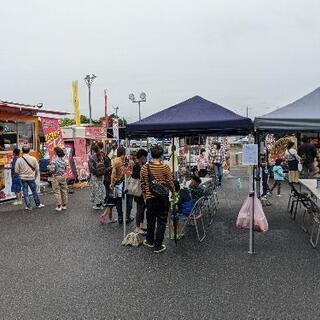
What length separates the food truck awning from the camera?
1225cm

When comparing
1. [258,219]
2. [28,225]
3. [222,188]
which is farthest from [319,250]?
[222,188]

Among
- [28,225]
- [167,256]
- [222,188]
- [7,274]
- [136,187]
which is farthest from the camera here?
[222,188]

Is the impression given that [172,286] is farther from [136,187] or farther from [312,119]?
[312,119]

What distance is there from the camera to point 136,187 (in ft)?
23.3

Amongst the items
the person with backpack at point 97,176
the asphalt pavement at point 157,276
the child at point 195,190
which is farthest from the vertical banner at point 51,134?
the child at point 195,190

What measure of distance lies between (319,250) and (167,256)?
2298 millimetres

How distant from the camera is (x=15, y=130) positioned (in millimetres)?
13359

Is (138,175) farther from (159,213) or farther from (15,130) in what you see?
(15,130)

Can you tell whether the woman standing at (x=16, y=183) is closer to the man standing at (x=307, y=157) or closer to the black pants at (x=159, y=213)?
the black pants at (x=159, y=213)

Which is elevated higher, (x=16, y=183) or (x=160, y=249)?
(x=16, y=183)

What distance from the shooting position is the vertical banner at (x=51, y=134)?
1351 centimetres

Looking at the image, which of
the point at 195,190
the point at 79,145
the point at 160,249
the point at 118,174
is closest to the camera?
the point at 160,249

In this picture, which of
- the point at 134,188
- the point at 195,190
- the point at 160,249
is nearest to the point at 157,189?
the point at 160,249

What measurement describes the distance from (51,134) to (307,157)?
8257mm
